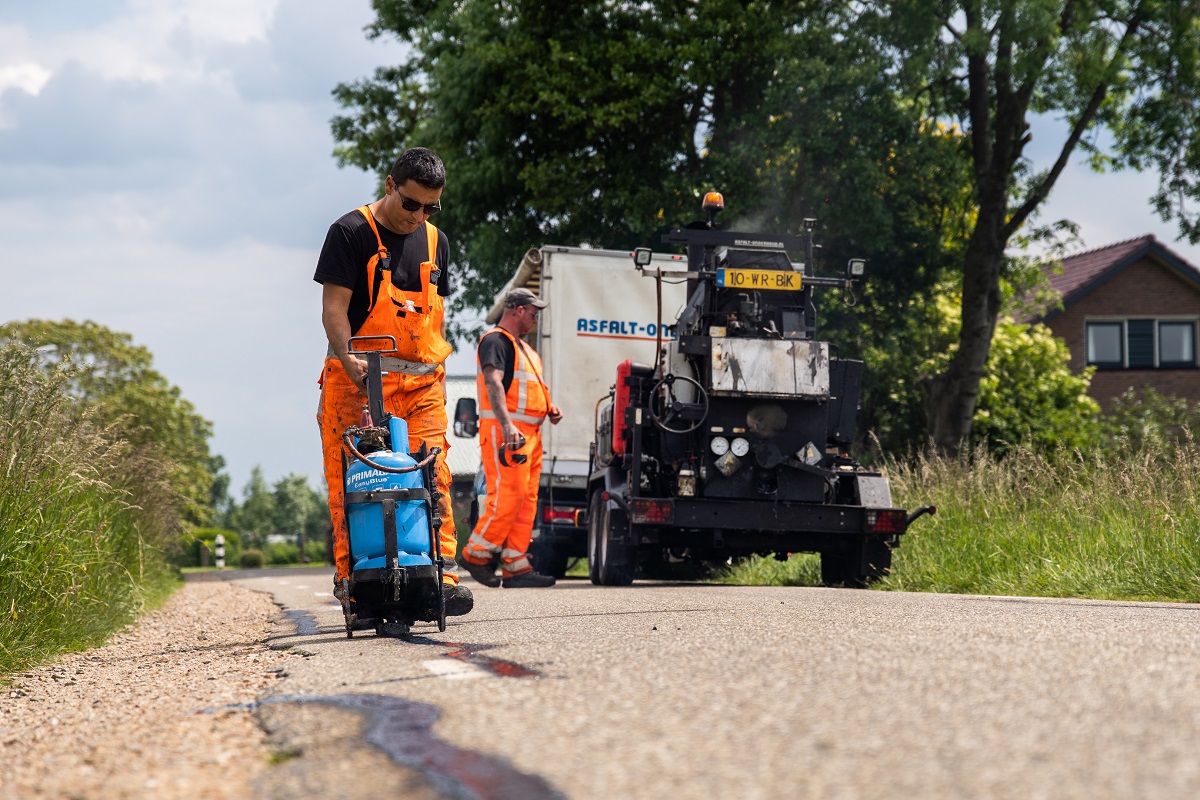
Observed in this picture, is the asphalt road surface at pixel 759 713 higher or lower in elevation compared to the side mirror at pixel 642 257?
lower

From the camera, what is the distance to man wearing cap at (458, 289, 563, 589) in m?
9.76

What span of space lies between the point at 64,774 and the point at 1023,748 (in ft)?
6.75

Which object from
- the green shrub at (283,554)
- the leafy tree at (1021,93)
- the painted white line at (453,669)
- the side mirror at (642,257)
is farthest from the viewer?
the green shrub at (283,554)

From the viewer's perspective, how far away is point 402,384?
6.12 meters

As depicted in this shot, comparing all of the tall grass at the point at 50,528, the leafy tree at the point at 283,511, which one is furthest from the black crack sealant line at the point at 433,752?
the leafy tree at the point at 283,511

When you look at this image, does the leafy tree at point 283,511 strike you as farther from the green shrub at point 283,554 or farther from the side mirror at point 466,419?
the side mirror at point 466,419

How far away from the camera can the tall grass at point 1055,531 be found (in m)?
8.47

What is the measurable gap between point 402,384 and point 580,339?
7804 millimetres

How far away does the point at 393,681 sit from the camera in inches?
161

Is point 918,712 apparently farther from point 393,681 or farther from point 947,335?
point 947,335

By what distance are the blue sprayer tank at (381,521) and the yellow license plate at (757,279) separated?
202 inches

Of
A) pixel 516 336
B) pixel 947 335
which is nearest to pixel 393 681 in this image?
pixel 516 336

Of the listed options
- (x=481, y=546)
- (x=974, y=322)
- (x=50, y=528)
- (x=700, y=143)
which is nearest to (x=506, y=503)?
(x=481, y=546)

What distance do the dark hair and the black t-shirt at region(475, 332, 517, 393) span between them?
372cm
